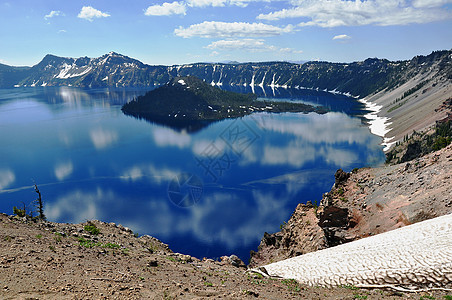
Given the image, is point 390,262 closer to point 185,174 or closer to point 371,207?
point 371,207

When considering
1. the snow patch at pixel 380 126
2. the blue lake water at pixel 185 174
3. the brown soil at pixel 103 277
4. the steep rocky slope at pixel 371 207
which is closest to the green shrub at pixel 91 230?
the brown soil at pixel 103 277

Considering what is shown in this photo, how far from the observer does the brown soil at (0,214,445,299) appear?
14.1m

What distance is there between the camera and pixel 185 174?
10112 centimetres

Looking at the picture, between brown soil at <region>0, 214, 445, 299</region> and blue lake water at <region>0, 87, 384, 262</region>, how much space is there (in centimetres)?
3866

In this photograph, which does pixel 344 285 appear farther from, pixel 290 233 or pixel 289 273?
pixel 290 233

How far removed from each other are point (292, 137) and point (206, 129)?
177ft

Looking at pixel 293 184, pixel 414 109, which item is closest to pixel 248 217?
pixel 293 184

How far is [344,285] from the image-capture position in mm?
18344

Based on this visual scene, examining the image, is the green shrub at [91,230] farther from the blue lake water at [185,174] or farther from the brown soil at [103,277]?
the blue lake water at [185,174]

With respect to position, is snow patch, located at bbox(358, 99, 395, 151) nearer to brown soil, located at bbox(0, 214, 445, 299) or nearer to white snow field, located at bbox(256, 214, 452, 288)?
white snow field, located at bbox(256, 214, 452, 288)

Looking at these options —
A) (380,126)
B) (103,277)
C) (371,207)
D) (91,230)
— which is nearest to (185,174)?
(371,207)

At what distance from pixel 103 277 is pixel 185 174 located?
280ft

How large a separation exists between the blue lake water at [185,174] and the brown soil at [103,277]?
3866 centimetres

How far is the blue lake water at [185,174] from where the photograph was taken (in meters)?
68.0
